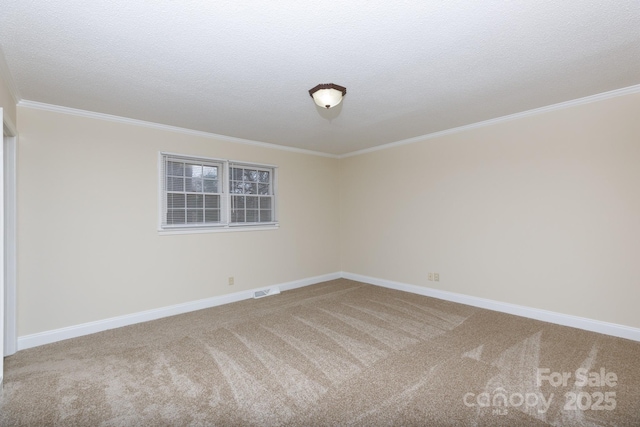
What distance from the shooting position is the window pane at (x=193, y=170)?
4.29 meters

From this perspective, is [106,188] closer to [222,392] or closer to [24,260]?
[24,260]

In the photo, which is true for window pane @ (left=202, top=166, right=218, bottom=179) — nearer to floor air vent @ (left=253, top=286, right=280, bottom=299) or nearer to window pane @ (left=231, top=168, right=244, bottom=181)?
window pane @ (left=231, top=168, right=244, bottom=181)

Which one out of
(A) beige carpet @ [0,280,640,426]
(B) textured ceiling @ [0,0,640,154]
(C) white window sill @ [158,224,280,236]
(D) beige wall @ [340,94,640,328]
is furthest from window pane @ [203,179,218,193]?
(D) beige wall @ [340,94,640,328]

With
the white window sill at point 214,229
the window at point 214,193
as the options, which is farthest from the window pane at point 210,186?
the white window sill at point 214,229

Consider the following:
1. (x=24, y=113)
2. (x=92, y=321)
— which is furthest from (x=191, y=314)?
(x=24, y=113)

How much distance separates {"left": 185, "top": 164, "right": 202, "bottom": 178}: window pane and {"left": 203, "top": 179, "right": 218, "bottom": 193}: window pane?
5.3 inches

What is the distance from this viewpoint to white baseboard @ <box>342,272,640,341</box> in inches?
123

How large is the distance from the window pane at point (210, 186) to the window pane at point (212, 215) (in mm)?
290

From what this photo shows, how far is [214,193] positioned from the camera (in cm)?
454

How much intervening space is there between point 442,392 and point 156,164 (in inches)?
155

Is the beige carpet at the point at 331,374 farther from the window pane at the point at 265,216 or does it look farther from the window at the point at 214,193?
the window pane at the point at 265,216

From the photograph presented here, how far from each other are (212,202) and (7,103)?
7.58 feet

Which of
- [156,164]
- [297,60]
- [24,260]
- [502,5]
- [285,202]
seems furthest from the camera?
[285,202]

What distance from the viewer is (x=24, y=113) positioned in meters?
3.13
